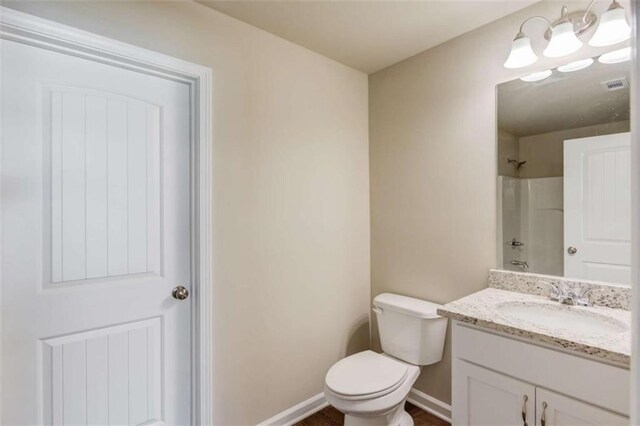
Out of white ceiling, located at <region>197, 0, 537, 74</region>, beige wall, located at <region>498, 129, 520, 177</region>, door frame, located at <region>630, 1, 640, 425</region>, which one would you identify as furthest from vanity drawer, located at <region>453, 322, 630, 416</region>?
white ceiling, located at <region>197, 0, 537, 74</region>

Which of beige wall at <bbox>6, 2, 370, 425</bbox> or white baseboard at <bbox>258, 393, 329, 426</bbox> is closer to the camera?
beige wall at <bbox>6, 2, 370, 425</bbox>

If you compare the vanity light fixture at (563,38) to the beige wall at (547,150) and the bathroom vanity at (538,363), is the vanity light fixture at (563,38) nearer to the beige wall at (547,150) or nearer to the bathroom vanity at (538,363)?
the beige wall at (547,150)

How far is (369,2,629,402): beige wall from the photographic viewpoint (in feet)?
5.94

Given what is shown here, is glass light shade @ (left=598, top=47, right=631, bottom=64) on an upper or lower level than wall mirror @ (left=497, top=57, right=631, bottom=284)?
upper

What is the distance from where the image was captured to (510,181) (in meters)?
1.77

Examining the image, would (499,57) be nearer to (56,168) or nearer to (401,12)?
(401,12)

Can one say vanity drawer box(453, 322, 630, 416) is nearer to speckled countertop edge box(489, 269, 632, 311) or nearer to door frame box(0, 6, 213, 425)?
speckled countertop edge box(489, 269, 632, 311)

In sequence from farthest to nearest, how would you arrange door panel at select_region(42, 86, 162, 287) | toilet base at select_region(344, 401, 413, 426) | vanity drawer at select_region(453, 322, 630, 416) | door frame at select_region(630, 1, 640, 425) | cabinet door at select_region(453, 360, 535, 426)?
toilet base at select_region(344, 401, 413, 426)
door panel at select_region(42, 86, 162, 287)
cabinet door at select_region(453, 360, 535, 426)
vanity drawer at select_region(453, 322, 630, 416)
door frame at select_region(630, 1, 640, 425)

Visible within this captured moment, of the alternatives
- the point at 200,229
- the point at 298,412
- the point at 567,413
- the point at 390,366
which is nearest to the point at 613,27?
the point at 567,413

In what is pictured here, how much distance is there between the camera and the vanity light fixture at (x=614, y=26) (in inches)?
52.8

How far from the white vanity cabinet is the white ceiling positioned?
4.95 ft

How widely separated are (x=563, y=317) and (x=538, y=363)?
0.40 metres

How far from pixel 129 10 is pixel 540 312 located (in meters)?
2.22

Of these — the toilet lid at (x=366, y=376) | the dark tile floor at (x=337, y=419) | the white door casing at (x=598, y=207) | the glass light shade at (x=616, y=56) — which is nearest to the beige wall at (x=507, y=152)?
the white door casing at (x=598, y=207)
